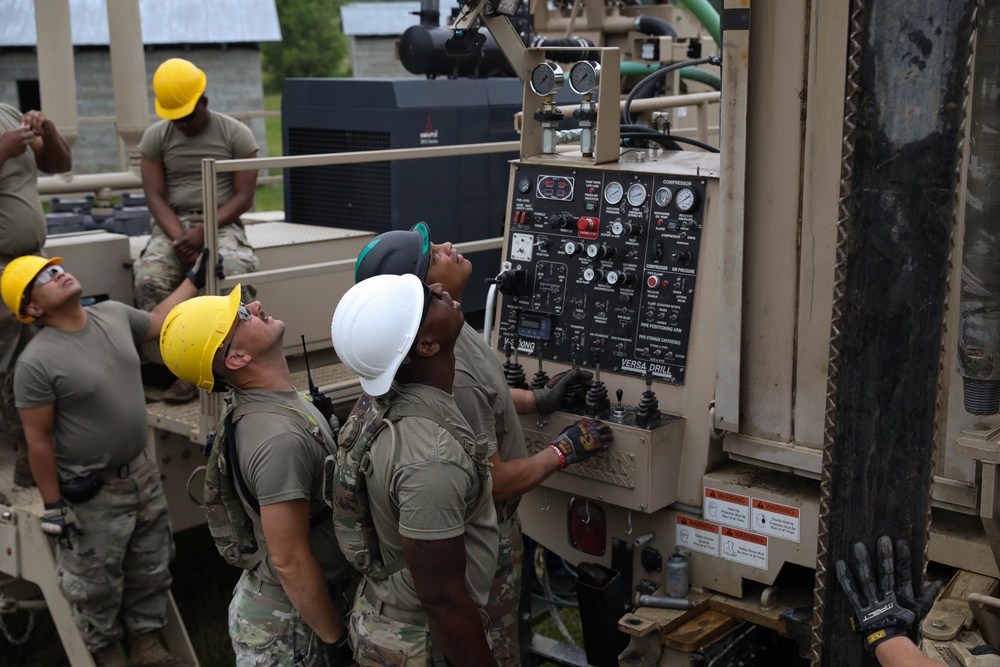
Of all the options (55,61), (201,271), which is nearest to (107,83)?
(55,61)

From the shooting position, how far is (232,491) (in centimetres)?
327

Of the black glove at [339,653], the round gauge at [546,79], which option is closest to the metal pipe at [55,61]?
the round gauge at [546,79]

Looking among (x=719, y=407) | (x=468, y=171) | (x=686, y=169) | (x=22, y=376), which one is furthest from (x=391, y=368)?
(x=468, y=171)

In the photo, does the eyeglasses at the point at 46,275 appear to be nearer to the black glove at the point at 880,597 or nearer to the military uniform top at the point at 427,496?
the military uniform top at the point at 427,496

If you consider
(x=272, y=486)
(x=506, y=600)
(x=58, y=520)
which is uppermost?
(x=272, y=486)

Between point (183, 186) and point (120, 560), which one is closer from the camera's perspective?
point (120, 560)

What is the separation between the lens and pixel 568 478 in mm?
4039

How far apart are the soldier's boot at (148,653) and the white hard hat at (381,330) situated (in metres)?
2.94

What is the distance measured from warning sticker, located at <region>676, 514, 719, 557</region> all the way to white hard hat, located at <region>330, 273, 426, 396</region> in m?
1.45

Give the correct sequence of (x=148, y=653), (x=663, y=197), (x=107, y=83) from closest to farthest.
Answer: (x=663, y=197) < (x=148, y=653) < (x=107, y=83)

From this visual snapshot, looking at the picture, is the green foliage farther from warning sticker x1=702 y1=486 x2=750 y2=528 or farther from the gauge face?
warning sticker x1=702 y1=486 x2=750 y2=528

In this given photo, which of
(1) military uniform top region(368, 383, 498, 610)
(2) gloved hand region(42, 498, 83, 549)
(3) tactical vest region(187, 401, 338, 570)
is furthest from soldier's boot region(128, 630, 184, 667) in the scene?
(1) military uniform top region(368, 383, 498, 610)

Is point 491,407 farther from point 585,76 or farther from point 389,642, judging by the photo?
point 585,76

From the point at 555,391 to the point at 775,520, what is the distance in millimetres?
854
